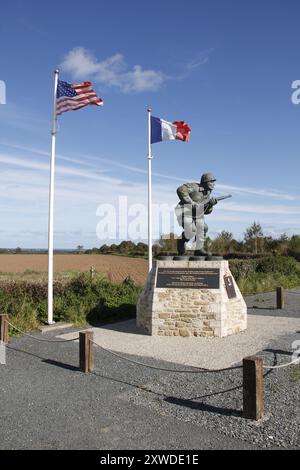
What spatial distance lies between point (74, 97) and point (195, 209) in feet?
15.0

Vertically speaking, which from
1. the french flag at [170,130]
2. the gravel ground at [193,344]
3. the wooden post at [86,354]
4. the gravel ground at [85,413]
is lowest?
the gravel ground at [85,413]

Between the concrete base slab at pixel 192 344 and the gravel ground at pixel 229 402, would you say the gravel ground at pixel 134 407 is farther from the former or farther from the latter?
the concrete base slab at pixel 192 344

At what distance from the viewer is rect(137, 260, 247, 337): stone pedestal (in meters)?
10.2

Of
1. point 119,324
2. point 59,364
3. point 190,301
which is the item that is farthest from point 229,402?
point 119,324

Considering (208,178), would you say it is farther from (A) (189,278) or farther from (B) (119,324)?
(B) (119,324)

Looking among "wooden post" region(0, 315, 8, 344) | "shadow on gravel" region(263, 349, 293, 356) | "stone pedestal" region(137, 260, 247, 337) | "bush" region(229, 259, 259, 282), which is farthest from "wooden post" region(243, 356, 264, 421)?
"bush" region(229, 259, 259, 282)

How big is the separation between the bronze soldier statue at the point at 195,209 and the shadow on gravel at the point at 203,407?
562cm

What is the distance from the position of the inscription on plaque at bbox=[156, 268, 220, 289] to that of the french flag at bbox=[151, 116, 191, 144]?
563 centimetres

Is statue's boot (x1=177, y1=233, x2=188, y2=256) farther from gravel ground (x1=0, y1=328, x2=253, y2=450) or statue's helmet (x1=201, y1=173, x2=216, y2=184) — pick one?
gravel ground (x1=0, y1=328, x2=253, y2=450)

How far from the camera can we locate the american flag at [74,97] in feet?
38.3

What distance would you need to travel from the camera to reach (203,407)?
594 centimetres

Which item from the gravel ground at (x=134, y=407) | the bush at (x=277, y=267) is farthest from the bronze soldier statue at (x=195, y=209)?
the bush at (x=277, y=267)

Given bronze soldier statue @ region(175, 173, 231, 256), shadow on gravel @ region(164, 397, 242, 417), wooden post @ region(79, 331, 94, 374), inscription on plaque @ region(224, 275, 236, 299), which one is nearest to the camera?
shadow on gravel @ region(164, 397, 242, 417)

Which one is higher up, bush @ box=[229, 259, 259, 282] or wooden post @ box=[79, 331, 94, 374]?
bush @ box=[229, 259, 259, 282]
